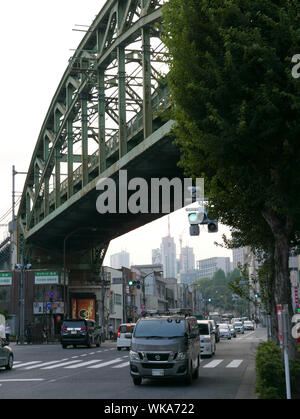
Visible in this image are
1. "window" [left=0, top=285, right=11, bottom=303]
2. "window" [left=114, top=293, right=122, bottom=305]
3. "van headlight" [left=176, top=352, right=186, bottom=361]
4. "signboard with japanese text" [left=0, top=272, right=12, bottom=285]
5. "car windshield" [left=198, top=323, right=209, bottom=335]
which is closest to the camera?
"van headlight" [left=176, top=352, right=186, bottom=361]

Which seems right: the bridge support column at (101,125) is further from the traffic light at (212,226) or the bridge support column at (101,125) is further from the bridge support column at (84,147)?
the traffic light at (212,226)

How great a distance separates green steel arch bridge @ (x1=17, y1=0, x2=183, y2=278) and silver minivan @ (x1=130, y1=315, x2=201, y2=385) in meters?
6.19

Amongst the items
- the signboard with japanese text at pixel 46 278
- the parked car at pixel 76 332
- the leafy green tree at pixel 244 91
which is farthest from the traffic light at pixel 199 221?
the signboard with japanese text at pixel 46 278

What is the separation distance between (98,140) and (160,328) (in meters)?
25.9

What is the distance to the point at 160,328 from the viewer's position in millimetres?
18984

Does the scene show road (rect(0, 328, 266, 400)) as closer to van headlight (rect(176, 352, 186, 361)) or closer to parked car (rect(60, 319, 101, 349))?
van headlight (rect(176, 352, 186, 361))

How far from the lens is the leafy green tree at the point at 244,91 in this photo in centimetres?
1294

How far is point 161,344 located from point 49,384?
12.0 ft

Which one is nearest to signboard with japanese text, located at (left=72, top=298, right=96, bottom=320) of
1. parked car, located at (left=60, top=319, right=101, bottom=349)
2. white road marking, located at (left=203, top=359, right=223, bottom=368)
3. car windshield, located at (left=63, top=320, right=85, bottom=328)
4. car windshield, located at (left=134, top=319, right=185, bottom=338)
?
parked car, located at (left=60, top=319, right=101, bottom=349)

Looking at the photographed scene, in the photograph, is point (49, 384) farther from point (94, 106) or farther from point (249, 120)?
point (94, 106)

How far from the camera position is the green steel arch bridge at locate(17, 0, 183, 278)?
35.0 meters

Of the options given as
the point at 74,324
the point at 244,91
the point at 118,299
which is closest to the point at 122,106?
the point at 74,324

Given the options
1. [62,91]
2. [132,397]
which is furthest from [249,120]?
[62,91]

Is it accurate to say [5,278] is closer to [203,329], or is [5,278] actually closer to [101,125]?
[101,125]
